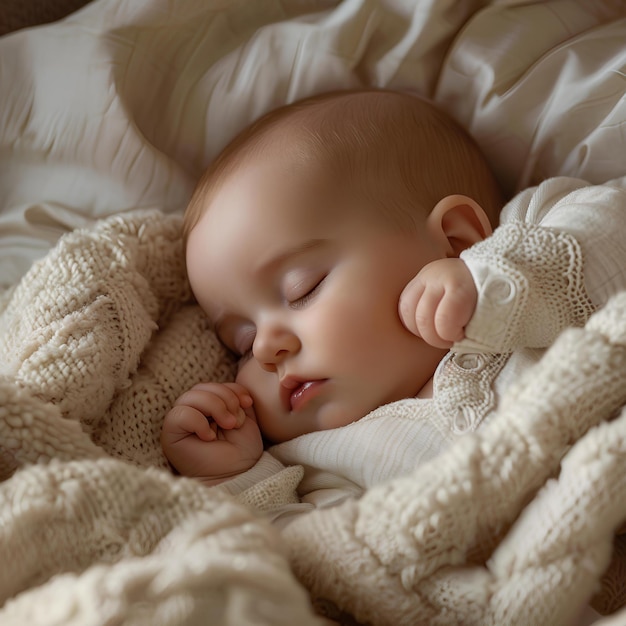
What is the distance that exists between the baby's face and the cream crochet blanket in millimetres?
294

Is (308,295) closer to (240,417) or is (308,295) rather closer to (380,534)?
(240,417)

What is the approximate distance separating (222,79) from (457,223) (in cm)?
52

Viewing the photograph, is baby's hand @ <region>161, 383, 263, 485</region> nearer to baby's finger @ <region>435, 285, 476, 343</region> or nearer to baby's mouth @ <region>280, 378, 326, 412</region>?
baby's mouth @ <region>280, 378, 326, 412</region>

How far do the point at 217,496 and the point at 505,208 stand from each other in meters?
0.65

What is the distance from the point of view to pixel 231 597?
24.6 inches

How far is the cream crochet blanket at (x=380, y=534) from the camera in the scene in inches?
24.6

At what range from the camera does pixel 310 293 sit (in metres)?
1.10

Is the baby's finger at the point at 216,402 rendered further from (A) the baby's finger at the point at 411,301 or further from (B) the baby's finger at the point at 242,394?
(A) the baby's finger at the point at 411,301

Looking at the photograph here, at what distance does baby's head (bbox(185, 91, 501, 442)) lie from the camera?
1.06 meters

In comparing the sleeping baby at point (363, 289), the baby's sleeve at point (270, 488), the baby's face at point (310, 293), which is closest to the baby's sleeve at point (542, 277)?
the sleeping baby at point (363, 289)

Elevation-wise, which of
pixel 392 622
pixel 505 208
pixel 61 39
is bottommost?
pixel 392 622

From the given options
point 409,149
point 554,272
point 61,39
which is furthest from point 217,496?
point 61,39

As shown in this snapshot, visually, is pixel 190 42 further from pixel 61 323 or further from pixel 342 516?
pixel 342 516

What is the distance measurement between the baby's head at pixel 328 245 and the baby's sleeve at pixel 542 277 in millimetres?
138
